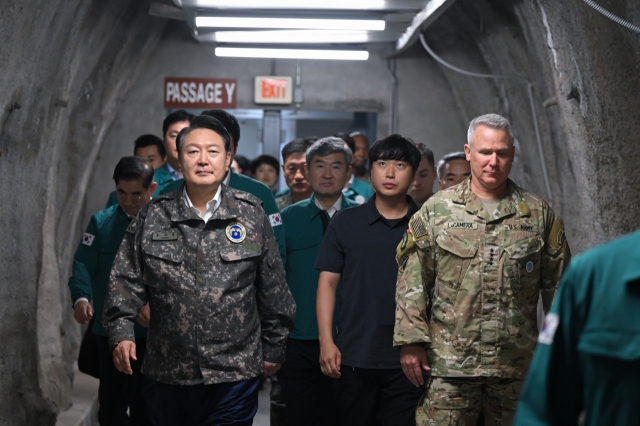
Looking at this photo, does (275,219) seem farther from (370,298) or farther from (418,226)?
(418,226)

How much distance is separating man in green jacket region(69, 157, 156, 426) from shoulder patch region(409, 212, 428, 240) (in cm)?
169

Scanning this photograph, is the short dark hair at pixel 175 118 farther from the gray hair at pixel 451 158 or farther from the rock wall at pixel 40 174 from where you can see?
the gray hair at pixel 451 158

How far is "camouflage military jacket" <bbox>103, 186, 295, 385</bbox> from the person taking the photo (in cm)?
327

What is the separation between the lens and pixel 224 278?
3.30 m

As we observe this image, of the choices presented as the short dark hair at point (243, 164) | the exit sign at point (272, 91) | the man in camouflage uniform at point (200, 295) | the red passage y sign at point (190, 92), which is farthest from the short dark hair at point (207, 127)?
the exit sign at point (272, 91)

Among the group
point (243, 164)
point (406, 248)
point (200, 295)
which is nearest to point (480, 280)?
point (406, 248)

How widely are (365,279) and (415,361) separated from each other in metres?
0.58

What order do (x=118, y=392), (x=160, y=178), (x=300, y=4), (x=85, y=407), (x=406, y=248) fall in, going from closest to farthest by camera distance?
(x=406, y=248) → (x=118, y=392) → (x=160, y=178) → (x=85, y=407) → (x=300, y=4)

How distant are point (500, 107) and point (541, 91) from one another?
144cm

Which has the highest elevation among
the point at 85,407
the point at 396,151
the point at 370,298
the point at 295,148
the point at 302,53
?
the point at 302,53

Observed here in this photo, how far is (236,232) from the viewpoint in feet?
11.1

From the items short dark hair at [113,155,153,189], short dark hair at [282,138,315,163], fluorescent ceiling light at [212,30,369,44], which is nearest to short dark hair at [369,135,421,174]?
short dark hair at [113,155,153,189]

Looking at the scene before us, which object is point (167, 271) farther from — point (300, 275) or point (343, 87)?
point (343, 87)

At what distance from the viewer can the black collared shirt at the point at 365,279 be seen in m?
3.75
